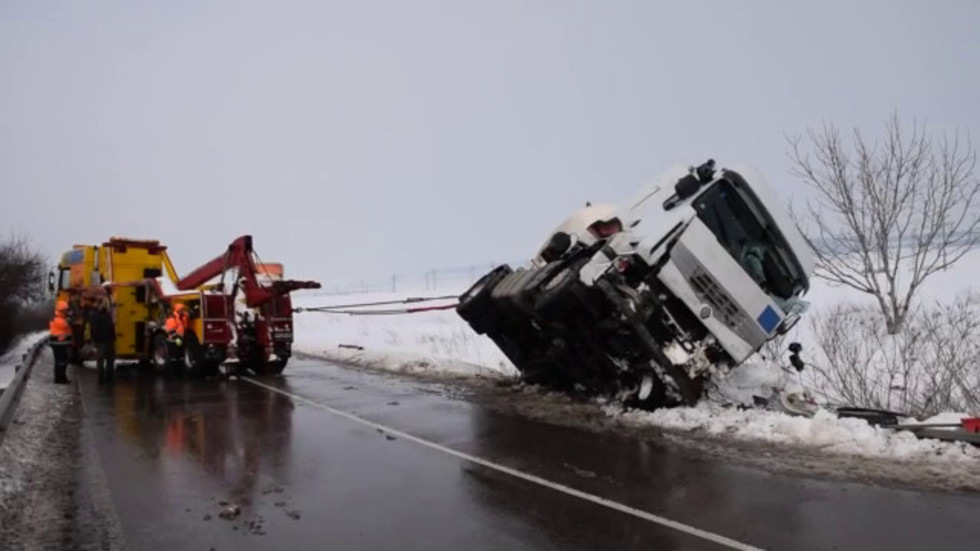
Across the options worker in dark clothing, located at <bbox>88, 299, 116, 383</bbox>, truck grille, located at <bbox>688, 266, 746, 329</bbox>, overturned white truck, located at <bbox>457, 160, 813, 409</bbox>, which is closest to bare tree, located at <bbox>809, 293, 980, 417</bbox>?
overturned white truck, located at <bbox>457, 160, 813, 409</bbox>

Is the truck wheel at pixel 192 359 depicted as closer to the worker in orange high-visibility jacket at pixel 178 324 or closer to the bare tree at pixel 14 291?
the worker in orange high-visibility jacket at pixel 178 324

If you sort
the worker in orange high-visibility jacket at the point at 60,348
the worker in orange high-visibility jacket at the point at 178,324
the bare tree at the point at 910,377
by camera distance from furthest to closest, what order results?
the worker in orange high-visibility jacket at the point at 178,324, the worker in orange high-visibility jacket at the point at 60,348, the bare tree at the point at 910,377

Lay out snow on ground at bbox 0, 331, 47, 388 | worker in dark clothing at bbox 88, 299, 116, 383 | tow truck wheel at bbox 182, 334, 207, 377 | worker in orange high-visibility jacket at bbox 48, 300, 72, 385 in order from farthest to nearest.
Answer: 1. snow on ground at bbox 0, 331, 47, 388
2. tow truck wheel at bbox 182, 334, 207, 377
3. worker in orange high-visibility jacket at bbox 48, 300, 72, 385
4. worker in dark clothing at bbox 88, 299, 116, 383

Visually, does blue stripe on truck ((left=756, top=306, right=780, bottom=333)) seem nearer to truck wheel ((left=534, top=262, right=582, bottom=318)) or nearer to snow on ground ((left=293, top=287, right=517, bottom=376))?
truck wheel ((left=534, top=262, right=582, bottom=318))

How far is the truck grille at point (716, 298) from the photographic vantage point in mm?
8180

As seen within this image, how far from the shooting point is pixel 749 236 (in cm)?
876

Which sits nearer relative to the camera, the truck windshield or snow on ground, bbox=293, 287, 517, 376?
the truck windshield

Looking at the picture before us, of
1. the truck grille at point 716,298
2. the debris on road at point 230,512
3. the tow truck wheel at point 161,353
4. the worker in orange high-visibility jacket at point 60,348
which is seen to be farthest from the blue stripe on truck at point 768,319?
the worker in orange high-visibility jacket at point 60,348

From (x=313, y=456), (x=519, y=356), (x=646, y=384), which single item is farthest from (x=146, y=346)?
(x=646, y=384)

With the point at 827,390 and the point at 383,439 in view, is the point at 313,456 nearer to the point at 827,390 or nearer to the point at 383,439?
the point at 383,439

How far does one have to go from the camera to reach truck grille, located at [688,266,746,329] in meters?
8.18

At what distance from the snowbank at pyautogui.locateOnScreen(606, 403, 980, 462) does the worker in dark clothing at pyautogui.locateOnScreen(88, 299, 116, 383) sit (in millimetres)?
10126

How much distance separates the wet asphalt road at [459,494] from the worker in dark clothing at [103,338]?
5060mm

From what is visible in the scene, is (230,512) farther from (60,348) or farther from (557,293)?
(60,348)
